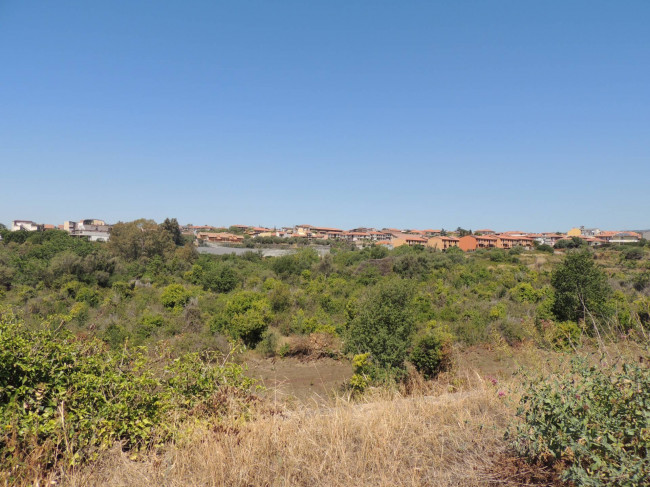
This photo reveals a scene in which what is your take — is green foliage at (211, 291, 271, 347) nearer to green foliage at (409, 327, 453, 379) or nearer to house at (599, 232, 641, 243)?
green foliage at (409, 327, 453, 379)

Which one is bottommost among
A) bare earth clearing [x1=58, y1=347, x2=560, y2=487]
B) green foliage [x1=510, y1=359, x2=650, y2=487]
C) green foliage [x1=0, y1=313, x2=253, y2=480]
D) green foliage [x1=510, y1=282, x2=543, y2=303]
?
green foliage [x1=510, y1=282, x2=543, y2=303]

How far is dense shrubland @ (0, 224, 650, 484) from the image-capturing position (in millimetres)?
2629

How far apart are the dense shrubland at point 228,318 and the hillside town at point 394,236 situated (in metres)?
16.7

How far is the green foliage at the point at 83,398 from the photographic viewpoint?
2228mm

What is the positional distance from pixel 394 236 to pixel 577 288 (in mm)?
60250

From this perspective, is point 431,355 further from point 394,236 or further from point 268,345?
point 394,236

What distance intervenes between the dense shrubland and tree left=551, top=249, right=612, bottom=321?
0.06m

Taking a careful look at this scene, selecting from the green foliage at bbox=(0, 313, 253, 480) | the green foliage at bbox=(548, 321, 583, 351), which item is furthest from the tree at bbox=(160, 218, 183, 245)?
the green foliage at bbox=(0, 313, 253, 480)

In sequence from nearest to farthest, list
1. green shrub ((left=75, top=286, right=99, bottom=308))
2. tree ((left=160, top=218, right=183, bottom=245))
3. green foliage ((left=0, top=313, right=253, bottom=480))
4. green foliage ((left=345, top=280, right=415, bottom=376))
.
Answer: green foliage ((left=0, top=313, right=253, bottom=480))
green foliage ((left=345, top=280, right=415, bottom=376))
green shrub ((left=75, top=286, right=99, bottom=308))
tree ((left=160, top=218, right=183, bottom=245))

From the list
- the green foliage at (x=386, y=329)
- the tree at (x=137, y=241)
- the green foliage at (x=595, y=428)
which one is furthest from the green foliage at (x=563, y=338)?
the tree at (x=137, y=241)

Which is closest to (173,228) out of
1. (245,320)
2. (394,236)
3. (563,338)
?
(245,320)

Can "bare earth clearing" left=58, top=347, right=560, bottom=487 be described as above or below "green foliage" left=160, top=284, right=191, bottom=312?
above

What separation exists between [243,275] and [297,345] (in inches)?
437

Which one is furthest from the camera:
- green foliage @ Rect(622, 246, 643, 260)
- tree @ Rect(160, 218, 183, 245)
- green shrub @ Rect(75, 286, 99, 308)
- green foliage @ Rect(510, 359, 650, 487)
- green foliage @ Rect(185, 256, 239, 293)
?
tree @ Rect(160, 218, 183, 245)
